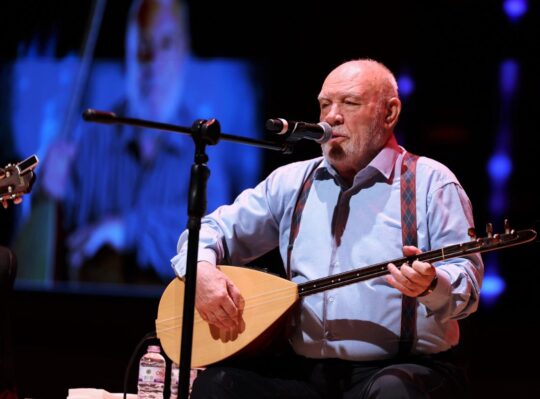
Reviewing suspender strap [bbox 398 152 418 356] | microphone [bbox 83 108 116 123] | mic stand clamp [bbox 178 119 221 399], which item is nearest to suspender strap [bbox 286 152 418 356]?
suspender strap [bbox 398 152 418 356]

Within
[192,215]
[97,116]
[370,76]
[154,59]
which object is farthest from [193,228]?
[154,59]

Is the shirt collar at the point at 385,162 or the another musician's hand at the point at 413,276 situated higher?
the shirt collar at the point at 385,162

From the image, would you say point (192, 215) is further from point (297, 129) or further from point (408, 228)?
point (408, 228)

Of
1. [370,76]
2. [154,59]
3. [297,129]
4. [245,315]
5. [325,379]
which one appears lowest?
[325,379]

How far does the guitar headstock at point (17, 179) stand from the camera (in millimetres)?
2834

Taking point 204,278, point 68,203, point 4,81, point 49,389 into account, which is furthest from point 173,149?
point 204,278

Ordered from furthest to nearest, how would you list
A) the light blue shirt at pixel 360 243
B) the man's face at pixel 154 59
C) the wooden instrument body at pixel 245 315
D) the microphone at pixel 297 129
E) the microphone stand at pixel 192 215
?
the man's face at pixel 154 59
the wooden instrument body at pixel 245 315
the light blue shirt at pixel 360 243
the microphone at pixel 297 129
the microphone stand at pixel 192 215

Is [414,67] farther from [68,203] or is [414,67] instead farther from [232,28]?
[68,203]

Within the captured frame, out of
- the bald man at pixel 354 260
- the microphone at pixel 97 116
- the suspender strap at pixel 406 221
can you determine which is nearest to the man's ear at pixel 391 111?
the bald man at pixel 354 260

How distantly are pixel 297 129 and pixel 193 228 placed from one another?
15.4 inches

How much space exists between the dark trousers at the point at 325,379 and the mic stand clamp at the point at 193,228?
451 millimetres

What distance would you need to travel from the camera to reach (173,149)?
4.04m

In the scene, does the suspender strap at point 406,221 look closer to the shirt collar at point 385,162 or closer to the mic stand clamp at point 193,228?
the shirt collar at point 385,162

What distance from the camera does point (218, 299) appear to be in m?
2.41
